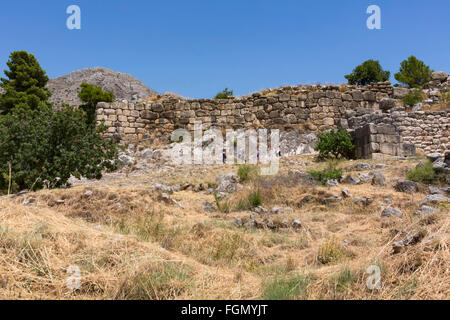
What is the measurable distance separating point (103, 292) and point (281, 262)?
2.16m

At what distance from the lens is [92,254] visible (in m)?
3.26

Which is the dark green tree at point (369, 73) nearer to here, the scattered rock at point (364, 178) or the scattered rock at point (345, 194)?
the scattered rock at point (364, 178)

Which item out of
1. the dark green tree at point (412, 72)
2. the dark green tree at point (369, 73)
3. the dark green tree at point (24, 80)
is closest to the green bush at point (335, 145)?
the dark green tree at point (412, 72)

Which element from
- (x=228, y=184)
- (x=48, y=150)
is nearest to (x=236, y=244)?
(x=228, y=184)

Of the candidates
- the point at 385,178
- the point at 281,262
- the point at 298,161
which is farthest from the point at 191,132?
the point at 281,262

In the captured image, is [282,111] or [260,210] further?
[282,111]

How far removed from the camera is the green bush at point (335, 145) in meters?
13.7

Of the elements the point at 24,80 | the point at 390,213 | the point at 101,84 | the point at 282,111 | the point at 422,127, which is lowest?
the point at 390,213

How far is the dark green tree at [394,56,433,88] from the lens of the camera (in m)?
26.5

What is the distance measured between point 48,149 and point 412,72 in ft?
83.9

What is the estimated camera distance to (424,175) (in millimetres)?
8586

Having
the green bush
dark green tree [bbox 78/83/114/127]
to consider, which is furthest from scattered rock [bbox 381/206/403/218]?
dark green tree [bbox 78/83/114/127]

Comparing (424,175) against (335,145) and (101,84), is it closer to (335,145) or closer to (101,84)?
(335,145)
